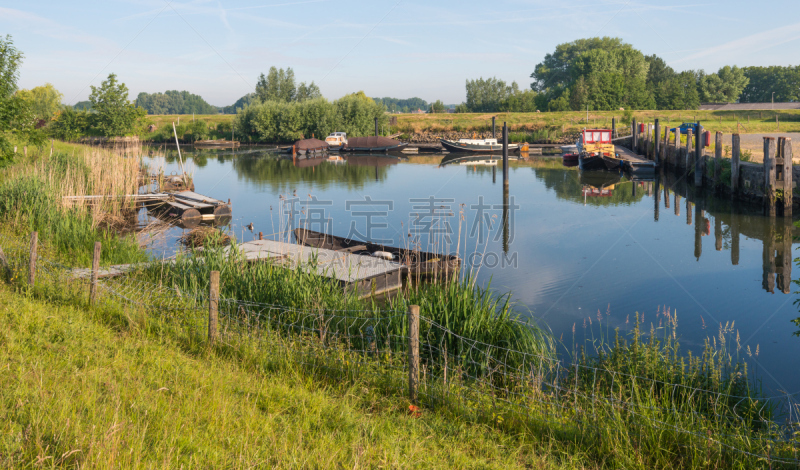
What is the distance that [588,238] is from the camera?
1786cm

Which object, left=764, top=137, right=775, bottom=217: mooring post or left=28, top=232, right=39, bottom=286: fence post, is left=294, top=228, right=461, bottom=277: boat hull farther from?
left=764, top=137, right=775, bottom=217: mooring post

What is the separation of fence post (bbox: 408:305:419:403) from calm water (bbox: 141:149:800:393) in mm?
4081

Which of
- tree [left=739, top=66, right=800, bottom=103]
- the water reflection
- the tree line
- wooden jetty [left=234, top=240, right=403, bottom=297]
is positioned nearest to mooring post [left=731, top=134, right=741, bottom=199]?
the water reflection

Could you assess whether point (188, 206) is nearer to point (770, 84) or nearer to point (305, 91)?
point (305, 91)

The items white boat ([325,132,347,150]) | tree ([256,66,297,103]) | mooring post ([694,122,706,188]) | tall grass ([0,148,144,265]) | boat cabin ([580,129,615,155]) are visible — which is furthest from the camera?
tree ([256,66,297,103])

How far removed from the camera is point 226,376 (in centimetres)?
569

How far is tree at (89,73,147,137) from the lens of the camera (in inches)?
1810

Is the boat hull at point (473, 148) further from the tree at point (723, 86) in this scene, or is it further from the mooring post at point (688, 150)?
the tree at point (723, 86)

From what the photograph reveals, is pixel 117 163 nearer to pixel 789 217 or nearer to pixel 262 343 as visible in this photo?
pixel 262 343

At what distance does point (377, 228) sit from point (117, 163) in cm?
947

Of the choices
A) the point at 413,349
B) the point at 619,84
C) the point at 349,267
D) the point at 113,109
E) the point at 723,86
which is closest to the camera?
the point at 413,349

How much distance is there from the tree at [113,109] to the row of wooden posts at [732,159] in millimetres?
37862

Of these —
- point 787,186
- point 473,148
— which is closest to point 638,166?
point 787,186

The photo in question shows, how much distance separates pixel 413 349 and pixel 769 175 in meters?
18.8
